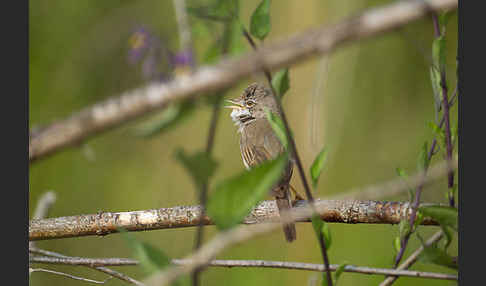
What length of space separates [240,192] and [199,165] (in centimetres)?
3

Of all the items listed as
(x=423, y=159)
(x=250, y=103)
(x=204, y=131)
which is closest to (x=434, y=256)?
(x=423, y=159)

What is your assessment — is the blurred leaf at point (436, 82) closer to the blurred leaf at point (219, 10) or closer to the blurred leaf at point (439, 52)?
the blurred leaf at point (439, 52)

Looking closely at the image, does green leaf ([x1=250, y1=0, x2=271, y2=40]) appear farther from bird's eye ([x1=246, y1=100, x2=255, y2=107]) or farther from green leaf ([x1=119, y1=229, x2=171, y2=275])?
bird's eye ([x1=246, y1=100, x2=255, y2=107])

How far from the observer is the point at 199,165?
339 millimetres

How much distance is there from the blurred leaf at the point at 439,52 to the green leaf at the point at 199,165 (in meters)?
0.32

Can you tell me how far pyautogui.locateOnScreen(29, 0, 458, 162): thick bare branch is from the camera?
0.30m

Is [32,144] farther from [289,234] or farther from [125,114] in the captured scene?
[289,234]

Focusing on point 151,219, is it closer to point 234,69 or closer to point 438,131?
point 438,131

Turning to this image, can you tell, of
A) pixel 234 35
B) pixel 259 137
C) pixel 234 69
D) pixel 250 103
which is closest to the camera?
→ pixel 234 69

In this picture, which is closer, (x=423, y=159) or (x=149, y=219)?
(x=423, y=159)

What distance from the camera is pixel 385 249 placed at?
1.41 m

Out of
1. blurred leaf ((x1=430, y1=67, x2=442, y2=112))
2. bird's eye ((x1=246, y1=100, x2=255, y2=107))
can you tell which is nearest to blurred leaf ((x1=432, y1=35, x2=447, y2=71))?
blurred leaf ((x1=430, y1=67, x2=442, y2=112))

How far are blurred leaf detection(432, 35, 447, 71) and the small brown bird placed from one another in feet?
1.58

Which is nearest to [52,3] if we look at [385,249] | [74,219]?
[74,219]
